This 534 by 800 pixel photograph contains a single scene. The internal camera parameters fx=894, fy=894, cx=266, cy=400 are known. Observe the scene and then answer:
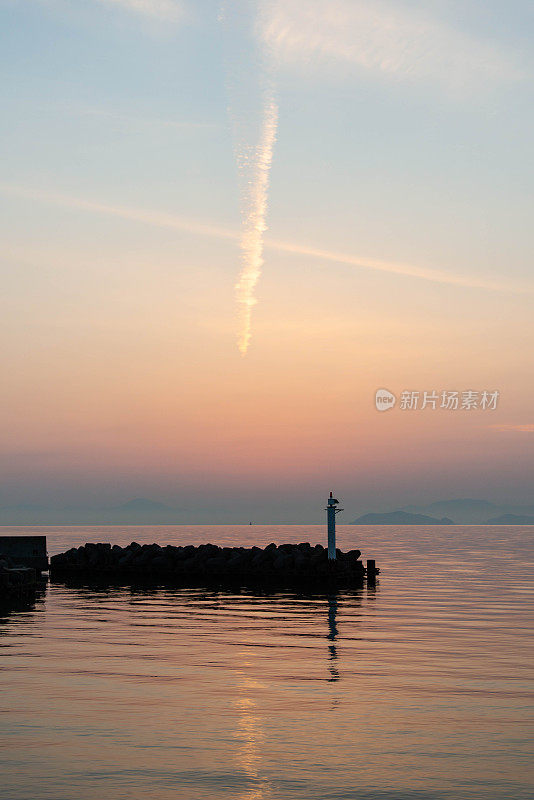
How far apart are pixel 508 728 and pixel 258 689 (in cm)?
576

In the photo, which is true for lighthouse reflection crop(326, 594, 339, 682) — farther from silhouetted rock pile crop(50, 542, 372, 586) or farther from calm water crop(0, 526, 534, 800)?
silhouetted rock pile crop(50, 542, 372, 586)

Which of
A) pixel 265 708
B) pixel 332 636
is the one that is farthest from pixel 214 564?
pixel 265 708

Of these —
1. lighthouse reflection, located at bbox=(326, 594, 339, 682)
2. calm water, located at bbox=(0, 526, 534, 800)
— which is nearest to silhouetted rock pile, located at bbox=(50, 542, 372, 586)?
lighthouse reflection, located at bbox=(326, 594, 339, 682)

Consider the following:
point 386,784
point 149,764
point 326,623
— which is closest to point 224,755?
point 149,764

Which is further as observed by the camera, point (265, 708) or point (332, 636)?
point (332, 636)

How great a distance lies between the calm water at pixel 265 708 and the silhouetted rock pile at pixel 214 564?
20.9 metres

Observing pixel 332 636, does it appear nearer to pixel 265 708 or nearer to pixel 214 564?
pixel 265 708

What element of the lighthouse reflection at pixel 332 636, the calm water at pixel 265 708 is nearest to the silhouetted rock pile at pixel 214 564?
the lighthouse reflection at pixel 332 636

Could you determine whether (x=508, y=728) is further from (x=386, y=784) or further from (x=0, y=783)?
(x=0, y=783)

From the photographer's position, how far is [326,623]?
111ft

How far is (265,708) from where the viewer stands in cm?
1797

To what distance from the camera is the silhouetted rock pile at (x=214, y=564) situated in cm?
5634

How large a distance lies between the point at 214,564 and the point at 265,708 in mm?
42231

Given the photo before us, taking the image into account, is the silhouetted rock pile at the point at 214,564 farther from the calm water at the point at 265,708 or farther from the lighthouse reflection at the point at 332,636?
the calm water at the point at 265,708
